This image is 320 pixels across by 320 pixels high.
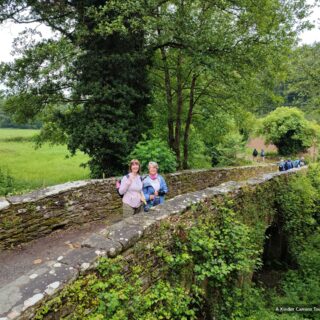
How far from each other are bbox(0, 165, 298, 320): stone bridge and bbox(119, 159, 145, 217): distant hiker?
71 cm

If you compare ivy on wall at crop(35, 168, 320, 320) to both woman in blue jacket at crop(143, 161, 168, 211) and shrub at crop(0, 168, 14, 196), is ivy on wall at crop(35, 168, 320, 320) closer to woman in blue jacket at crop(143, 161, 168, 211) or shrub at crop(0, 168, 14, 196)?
woman in blue jacket at crop(143, 161, 168, 211)

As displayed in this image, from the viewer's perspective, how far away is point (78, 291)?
130 inches

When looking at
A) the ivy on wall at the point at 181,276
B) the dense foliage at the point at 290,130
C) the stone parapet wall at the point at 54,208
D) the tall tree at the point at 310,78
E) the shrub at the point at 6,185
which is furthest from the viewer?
the dense foliage at the point at 290,130

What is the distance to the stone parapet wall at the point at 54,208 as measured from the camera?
618cm

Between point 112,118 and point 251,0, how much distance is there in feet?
21.6

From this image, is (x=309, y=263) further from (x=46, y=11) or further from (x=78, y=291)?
(x=46, y=11)

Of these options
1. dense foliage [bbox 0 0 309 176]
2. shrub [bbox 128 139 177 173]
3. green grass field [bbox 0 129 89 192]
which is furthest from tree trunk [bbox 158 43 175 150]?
green grass field [bbox 0 129 89 192]

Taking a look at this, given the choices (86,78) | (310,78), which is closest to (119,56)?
(86,78)

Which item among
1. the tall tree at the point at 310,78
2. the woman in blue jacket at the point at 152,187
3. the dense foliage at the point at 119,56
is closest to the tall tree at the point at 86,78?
the dense foliage at the point at 119,56

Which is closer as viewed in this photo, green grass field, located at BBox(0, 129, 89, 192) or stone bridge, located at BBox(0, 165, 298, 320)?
stone bridge, located at BBox(0, 165, 298, 320)

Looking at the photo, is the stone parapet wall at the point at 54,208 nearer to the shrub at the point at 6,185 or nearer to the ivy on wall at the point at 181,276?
the ivy on wall at the point at 181,276

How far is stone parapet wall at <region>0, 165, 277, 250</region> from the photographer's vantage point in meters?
6.18

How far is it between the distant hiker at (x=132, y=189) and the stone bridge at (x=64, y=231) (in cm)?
71

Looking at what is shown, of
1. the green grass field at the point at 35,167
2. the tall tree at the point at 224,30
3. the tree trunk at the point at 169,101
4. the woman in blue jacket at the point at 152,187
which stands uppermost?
the tall tree at the point at 224,30
